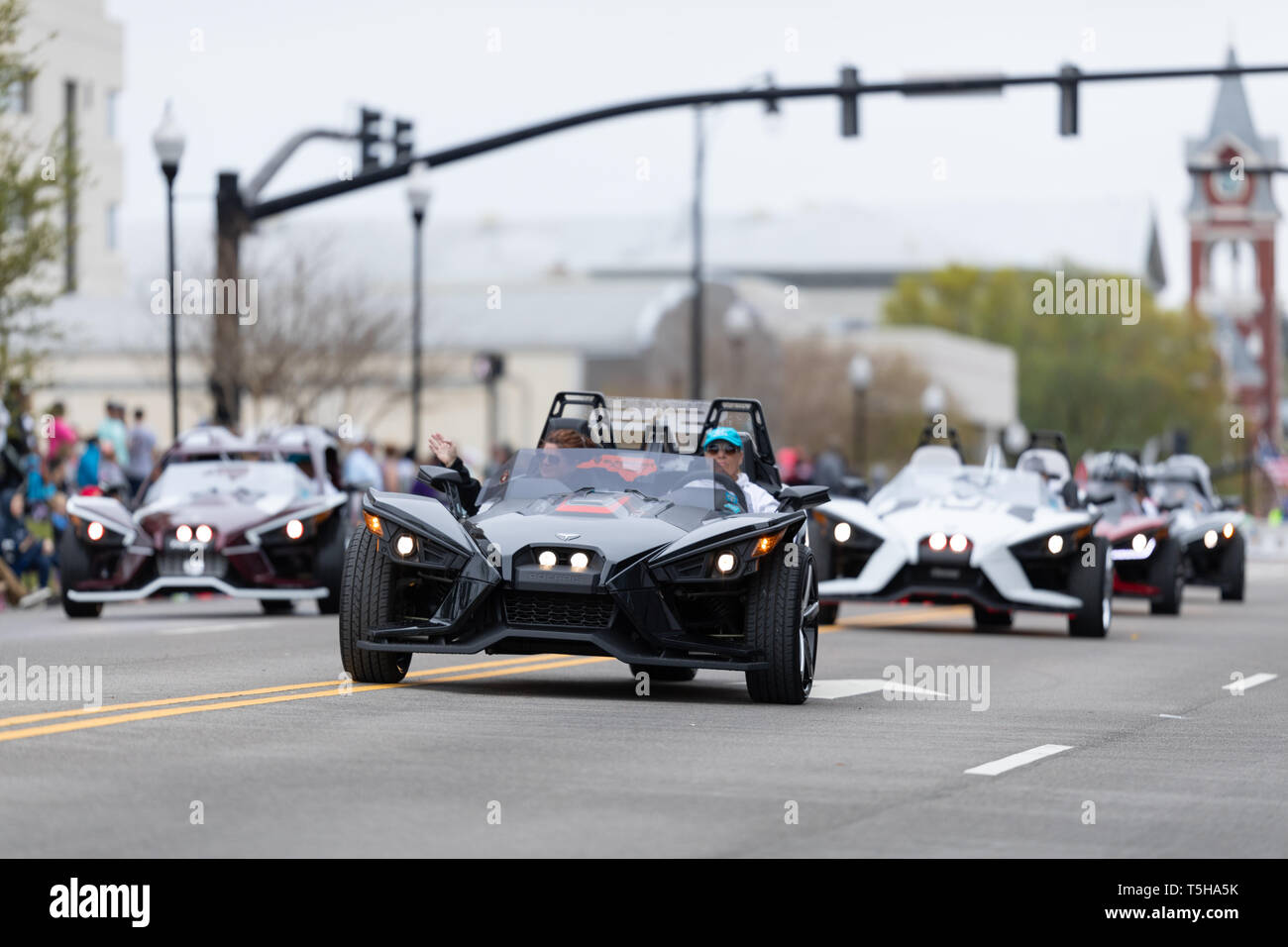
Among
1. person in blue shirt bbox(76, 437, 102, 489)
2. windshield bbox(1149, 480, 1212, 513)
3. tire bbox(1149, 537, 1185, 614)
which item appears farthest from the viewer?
windshield bbox(1149, 480, 1212, 513)

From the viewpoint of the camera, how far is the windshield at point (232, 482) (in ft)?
73.0

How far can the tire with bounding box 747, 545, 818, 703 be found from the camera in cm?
1262

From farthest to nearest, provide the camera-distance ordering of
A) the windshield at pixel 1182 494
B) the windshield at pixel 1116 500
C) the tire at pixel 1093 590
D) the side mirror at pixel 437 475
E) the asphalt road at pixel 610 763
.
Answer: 1. the windshield at pixel 1182 494
2. the windshield at pixel 1116 500
3. the tire at pixel 1093 590
4. the side mirror at pixel 437 475
5. the asphalt road at pixel 610 763

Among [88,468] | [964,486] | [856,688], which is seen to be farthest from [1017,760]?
[88,468]

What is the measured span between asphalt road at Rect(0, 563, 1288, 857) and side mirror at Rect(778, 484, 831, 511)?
42.2 inches

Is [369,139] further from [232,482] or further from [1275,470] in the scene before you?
[1275,470]

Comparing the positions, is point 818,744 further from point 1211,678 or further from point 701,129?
point 701,129

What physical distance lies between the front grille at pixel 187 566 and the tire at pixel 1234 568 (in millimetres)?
12803

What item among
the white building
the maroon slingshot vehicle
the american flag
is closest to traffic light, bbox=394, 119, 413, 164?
the maroon slingshot vehicle

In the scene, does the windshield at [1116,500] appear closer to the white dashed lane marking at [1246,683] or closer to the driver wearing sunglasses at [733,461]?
the white dashed lane marking at [1246,683]

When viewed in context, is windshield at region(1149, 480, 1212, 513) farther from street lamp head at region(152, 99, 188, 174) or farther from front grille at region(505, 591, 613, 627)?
front grille at region(505, 591, 613, 627)

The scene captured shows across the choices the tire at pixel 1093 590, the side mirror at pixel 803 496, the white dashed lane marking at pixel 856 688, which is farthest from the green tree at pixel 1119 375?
the side mirror at pixel 803 496

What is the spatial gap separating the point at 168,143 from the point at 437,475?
1573 cm
